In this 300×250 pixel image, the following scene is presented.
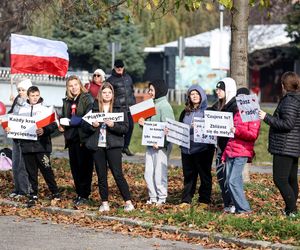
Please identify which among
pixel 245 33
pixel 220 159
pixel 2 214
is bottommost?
pixel 2 214

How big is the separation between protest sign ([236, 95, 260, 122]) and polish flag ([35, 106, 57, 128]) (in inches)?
120

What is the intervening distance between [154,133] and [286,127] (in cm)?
237

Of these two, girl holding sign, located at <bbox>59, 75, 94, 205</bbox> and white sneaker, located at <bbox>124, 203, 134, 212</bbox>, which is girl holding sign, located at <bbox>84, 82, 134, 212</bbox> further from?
girl holding sign, located at <bbox>59, 75, 94, 205</bbox>

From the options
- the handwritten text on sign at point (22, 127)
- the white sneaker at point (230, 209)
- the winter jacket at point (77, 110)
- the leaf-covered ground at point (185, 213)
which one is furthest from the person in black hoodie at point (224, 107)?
the handwritten text on sign at point (22, 127)

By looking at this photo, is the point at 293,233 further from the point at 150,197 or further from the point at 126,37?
the point at 126,37

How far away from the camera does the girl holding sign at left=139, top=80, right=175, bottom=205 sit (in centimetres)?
1312

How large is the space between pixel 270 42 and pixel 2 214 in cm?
4245

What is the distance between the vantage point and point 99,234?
11117 millimetres

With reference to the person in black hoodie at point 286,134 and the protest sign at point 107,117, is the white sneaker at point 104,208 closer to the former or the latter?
the protest sign at point 107,117

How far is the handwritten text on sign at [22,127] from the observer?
43.8 feet

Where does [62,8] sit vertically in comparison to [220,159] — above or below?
above

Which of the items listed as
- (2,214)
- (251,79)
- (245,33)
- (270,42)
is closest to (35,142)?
(2,214)

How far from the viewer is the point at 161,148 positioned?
13148 millimetres

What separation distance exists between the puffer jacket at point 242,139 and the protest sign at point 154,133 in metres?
1.26
